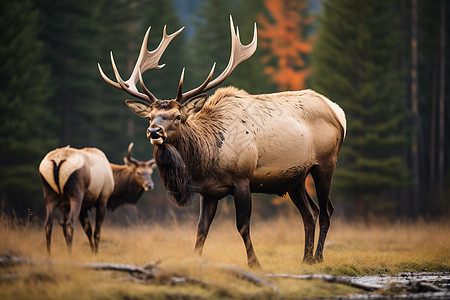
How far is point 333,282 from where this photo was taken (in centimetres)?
682

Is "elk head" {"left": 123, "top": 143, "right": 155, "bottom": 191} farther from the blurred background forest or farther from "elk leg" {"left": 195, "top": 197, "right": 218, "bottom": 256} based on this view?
"elk leg" {"left": 195, "top": 197, "right": 218, "bottom": 256}

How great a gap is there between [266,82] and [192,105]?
22190 mm

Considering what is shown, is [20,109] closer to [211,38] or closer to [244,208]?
[244,208]

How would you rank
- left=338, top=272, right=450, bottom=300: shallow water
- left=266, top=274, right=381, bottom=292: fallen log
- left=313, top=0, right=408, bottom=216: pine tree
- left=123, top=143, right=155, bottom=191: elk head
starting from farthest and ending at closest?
left=313, top=0, right=408, bottom=216: pine tree, left=123, top=143, right=155, bottom=191: elk head, left=266, top=274, right=381, bottom=292: fallen log, left=338, top=272, right=450, bottom=300: shallow water

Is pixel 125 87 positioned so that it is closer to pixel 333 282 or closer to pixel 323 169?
pixel 323 169

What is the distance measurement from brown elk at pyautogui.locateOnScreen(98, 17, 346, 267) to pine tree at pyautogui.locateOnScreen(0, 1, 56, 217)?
12.1 m

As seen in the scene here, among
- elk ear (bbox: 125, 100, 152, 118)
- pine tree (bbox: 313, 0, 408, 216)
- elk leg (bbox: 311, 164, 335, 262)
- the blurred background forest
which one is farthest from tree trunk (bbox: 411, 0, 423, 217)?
elk ear (bbox: 125, 100, 152, 118)

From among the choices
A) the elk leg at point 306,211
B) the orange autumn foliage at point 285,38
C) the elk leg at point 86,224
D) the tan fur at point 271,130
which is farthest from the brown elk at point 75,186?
the orange autumn foliage at point 285,38

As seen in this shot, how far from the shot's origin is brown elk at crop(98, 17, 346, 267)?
769cm

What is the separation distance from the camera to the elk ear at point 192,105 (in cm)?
781

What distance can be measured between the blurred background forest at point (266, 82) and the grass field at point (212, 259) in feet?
12.5

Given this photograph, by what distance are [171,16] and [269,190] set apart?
25286 mm

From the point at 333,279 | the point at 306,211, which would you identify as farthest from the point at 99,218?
the point at 333,279

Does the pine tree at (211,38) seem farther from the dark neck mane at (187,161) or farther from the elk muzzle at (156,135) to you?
the elk muzzle at (156,135)
